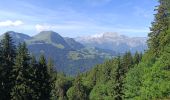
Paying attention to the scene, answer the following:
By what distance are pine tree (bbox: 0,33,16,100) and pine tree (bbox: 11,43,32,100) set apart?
1.35m

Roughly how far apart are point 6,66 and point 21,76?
4.00 m

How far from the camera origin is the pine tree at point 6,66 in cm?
6119

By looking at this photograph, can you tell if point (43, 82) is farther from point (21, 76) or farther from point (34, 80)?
point (21, 76)

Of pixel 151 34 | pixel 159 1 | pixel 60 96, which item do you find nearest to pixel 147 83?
→ pixel 151 34

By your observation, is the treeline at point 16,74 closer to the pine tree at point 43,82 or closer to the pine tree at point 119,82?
the pine tree at point 43,82

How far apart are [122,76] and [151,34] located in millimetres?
20542

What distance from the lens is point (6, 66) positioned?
62781 millimetres

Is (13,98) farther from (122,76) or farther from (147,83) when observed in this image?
(122,76)

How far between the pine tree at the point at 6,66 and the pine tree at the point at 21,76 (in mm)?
1353

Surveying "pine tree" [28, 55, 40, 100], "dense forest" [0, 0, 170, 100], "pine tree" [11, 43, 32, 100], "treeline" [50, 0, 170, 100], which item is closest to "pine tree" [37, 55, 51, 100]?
"dense forest" [0, 0, 170, 100]

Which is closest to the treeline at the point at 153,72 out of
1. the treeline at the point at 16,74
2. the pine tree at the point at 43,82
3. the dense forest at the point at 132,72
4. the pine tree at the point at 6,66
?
the dense forest at the point at 132,72

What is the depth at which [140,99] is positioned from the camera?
6147 cm

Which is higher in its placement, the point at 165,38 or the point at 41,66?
the point at 165,38

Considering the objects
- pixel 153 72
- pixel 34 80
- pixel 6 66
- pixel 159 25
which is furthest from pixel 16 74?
pixel 159 25
